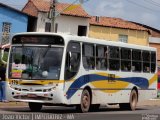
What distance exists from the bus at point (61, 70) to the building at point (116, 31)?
42059 mm

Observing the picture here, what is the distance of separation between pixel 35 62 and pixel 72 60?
1357mm

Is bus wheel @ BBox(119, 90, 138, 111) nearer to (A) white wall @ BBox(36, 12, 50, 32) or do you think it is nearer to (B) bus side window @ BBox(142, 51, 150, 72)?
(B) bus side window @ BBox(142, 51, 150, 72)

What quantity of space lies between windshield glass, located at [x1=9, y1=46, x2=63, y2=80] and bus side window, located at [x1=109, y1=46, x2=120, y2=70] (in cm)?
403

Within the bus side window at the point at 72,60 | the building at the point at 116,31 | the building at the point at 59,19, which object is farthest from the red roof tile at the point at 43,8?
the bus side window at the point at 72,60

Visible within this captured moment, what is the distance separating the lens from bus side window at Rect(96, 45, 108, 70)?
22780mm

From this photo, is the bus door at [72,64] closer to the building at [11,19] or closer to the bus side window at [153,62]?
the bus side window at [153,62]

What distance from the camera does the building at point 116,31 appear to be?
6644 centimetres

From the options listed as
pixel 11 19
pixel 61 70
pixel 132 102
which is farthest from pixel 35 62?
pixel 11 19

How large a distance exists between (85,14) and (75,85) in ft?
145

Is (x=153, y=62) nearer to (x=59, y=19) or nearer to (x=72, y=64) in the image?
(x=72, y=64)

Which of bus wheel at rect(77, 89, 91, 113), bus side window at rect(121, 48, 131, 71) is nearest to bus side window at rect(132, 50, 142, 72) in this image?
bus side window at rect(121, 48, 131, 71)

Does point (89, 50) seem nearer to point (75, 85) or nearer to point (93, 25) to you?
point (75, 85)

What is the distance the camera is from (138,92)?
26.6 meters

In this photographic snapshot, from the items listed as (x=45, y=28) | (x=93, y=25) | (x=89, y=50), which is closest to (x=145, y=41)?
(x=93, y=25)
